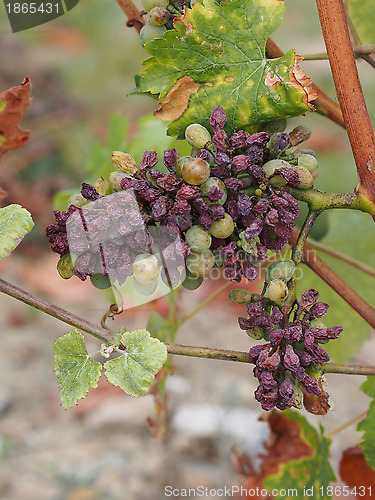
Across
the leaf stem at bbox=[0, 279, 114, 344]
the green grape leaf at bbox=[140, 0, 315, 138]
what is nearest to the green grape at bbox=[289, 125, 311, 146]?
the green grape leaf at bbox=[140, 0, 315, 138]

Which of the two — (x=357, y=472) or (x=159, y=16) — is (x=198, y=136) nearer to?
(x=159, y=16)

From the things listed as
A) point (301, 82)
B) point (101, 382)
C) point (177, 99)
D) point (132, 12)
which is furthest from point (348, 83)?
point (101, 382)

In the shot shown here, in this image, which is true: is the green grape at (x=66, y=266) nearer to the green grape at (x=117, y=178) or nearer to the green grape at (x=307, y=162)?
the green grape at (x=117, y=178)

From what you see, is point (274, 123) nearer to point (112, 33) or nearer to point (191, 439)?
point (191, 439)

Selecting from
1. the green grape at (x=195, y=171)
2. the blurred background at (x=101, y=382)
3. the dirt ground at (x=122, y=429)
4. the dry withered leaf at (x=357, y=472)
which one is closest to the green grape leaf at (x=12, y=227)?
the green grape at (x=195, y=171)

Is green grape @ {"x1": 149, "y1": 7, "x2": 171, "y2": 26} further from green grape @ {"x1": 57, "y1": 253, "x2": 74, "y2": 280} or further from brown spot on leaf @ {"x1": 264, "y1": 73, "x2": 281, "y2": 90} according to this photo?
green grape @ {"x1": 57, "y1": 253, "x2": 74, "y2": 280}
